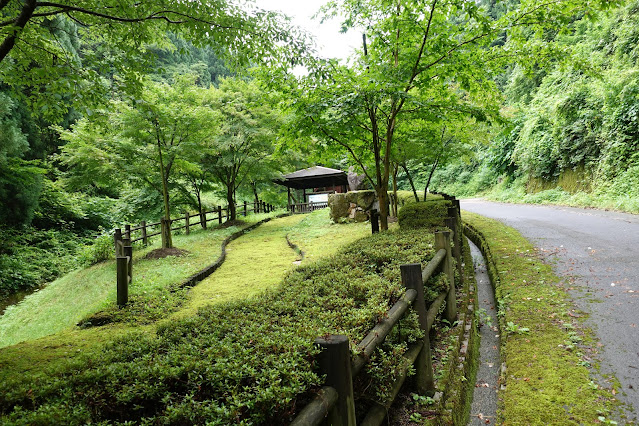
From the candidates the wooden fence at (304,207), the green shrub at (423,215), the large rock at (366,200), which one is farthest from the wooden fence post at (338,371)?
the wooden fence at (304,207)

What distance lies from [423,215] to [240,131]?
9.71m

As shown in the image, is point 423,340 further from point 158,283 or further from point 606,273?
point 158,283

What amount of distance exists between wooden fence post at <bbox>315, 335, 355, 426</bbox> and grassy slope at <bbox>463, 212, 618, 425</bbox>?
6.12 feet

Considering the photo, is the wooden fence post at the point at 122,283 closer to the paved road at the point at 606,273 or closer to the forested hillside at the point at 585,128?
the paved road at the point at 606,273

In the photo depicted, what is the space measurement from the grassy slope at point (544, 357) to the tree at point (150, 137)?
9.20 meters

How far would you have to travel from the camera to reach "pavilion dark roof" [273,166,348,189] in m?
23.7

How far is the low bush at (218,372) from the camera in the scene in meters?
1.50

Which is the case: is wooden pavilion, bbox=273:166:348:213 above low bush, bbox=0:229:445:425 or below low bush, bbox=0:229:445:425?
above

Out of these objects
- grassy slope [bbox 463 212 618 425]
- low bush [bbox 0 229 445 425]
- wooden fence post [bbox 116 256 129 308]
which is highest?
low bush [bbox 0 229 445 425]

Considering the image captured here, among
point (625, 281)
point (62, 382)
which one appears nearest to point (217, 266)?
point (62, 382)

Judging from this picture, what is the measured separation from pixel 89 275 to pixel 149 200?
547cm

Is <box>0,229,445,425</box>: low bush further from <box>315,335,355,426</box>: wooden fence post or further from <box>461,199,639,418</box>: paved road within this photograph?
<box>461,199,639,418</box>: paved road

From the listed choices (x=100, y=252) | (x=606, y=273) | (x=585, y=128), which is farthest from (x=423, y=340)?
(x=585, y=128)

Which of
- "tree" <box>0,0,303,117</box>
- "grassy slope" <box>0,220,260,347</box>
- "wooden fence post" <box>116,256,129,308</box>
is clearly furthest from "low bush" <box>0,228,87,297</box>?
"tree" <box>0,0,303,117</box>
